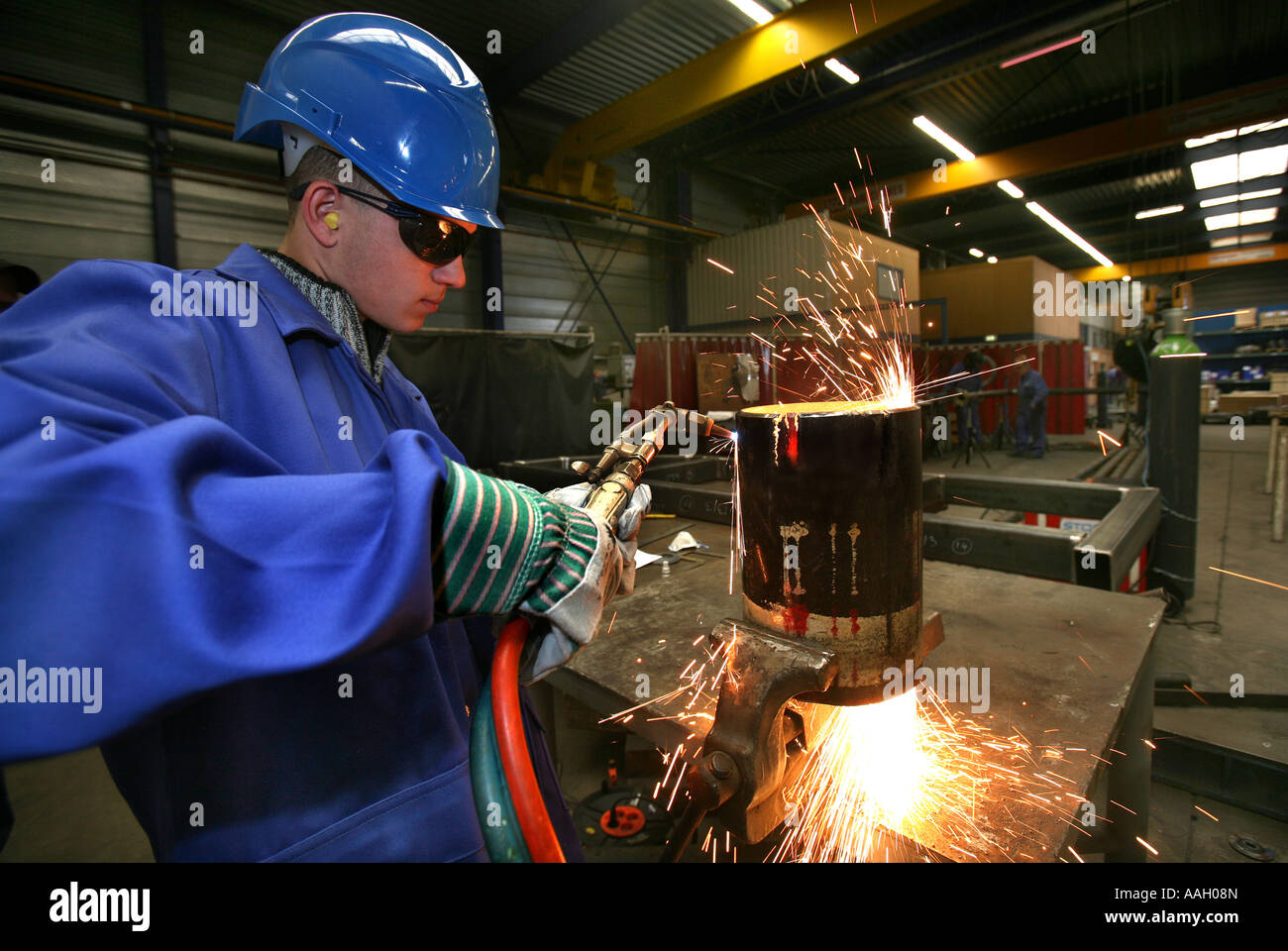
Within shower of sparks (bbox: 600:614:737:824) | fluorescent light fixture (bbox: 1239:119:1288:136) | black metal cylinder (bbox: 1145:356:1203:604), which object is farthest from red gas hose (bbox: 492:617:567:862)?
fluorescent light fixture (bbox: 1239:119:1288:136)

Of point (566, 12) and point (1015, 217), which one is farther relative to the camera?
point (1015, 217)

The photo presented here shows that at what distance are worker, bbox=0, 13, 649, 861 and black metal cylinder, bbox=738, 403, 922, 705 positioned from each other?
0.31 meters

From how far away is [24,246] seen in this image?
5723mm

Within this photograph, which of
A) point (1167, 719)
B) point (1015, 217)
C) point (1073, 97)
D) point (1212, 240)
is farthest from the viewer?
point (1212, 240)

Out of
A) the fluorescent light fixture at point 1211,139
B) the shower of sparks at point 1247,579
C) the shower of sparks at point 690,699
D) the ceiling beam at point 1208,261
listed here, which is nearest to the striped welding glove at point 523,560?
the shower of sparks at point 690,699

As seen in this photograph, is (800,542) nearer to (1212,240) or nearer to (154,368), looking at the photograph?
(154,368)

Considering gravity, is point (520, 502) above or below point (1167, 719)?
above

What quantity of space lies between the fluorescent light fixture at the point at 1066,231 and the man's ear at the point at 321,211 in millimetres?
17416

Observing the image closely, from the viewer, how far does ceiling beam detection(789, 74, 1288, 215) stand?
838 cm

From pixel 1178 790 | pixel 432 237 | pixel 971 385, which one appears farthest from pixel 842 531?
pixel 971 385

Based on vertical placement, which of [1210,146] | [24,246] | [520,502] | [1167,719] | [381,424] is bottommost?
[1167,719]

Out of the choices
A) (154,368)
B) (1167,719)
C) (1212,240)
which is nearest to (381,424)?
(154,368)

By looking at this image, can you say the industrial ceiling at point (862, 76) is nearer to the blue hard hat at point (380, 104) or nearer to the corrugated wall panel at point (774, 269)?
the corrugated wall panel at point (774, 269)
